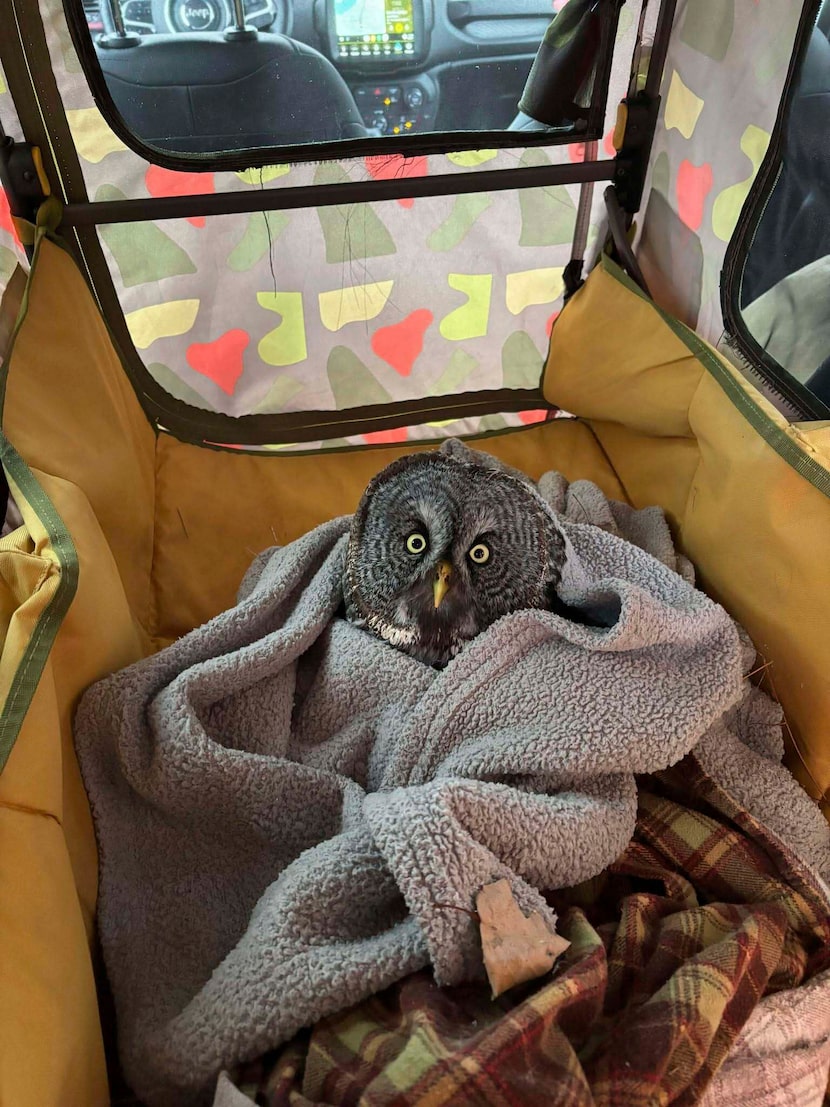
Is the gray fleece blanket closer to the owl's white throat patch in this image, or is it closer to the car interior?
the owl's white throat patch

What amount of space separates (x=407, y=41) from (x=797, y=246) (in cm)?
54

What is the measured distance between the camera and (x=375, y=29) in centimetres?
102

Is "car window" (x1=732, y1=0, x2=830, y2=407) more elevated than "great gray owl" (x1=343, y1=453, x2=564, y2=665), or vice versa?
"car window" (x1=732, y1=0, x2=830, y2=407)

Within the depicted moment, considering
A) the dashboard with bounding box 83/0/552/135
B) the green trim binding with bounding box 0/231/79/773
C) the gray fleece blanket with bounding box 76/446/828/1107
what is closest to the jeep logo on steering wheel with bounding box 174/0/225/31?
the dashboard with bounding box 83/0/552/135

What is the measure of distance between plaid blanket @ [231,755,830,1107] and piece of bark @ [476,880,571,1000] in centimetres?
2

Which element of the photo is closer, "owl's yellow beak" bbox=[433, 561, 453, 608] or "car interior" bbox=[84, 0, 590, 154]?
"owl's yellow beak" bbox=[433, 561, 453, 608]

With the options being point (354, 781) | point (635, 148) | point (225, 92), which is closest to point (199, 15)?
point (225, 92)

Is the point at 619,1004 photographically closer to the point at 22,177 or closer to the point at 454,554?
the point at 454,554

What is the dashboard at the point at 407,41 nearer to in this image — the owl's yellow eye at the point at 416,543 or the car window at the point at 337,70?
the car window at the point at 337,70

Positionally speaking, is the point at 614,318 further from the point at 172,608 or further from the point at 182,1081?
the point at 182,1081

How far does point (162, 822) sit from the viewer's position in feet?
2.67

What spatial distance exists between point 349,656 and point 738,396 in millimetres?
529

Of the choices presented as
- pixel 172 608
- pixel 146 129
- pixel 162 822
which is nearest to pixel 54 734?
pixel 162 822

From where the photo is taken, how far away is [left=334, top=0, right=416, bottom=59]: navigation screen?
1.01m
